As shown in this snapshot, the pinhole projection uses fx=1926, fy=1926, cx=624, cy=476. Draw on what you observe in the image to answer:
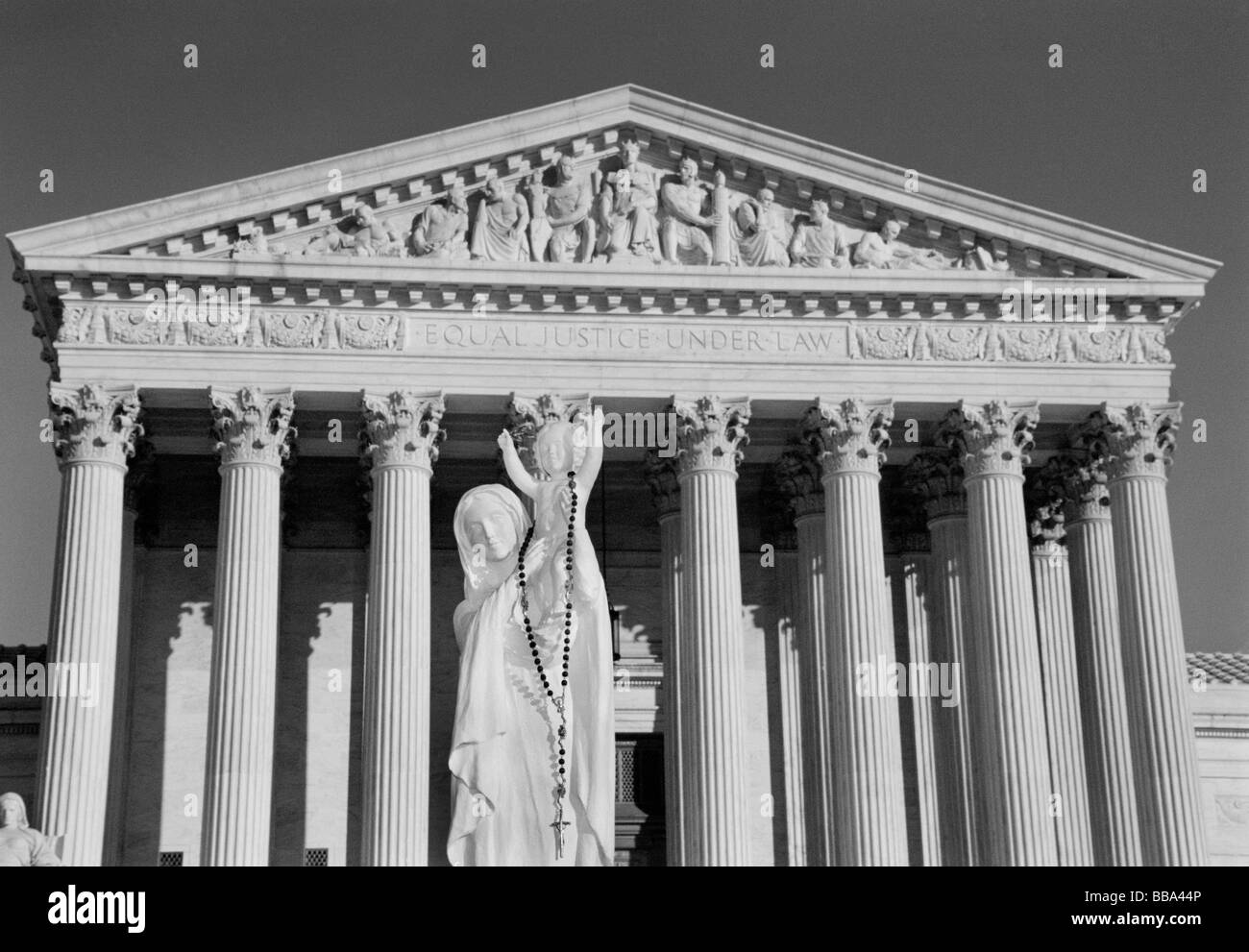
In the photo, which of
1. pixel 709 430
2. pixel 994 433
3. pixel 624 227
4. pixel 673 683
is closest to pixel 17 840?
pixel 673 683

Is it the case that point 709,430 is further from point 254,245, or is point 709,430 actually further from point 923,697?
point 254,245

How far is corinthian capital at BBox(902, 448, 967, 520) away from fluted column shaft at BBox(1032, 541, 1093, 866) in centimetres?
239

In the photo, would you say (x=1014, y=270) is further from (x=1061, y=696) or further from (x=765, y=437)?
(x=1061, y=696)

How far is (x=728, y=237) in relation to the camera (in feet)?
127

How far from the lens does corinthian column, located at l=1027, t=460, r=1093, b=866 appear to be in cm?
3869

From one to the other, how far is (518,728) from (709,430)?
65.0ft

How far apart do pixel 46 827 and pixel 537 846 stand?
60.8 feet

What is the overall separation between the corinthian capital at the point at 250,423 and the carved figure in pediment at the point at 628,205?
281 inches

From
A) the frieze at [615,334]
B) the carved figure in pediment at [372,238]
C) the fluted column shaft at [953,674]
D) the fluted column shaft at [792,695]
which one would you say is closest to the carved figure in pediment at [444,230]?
the carved figure in pediment at [372,238]

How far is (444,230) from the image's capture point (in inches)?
1496
